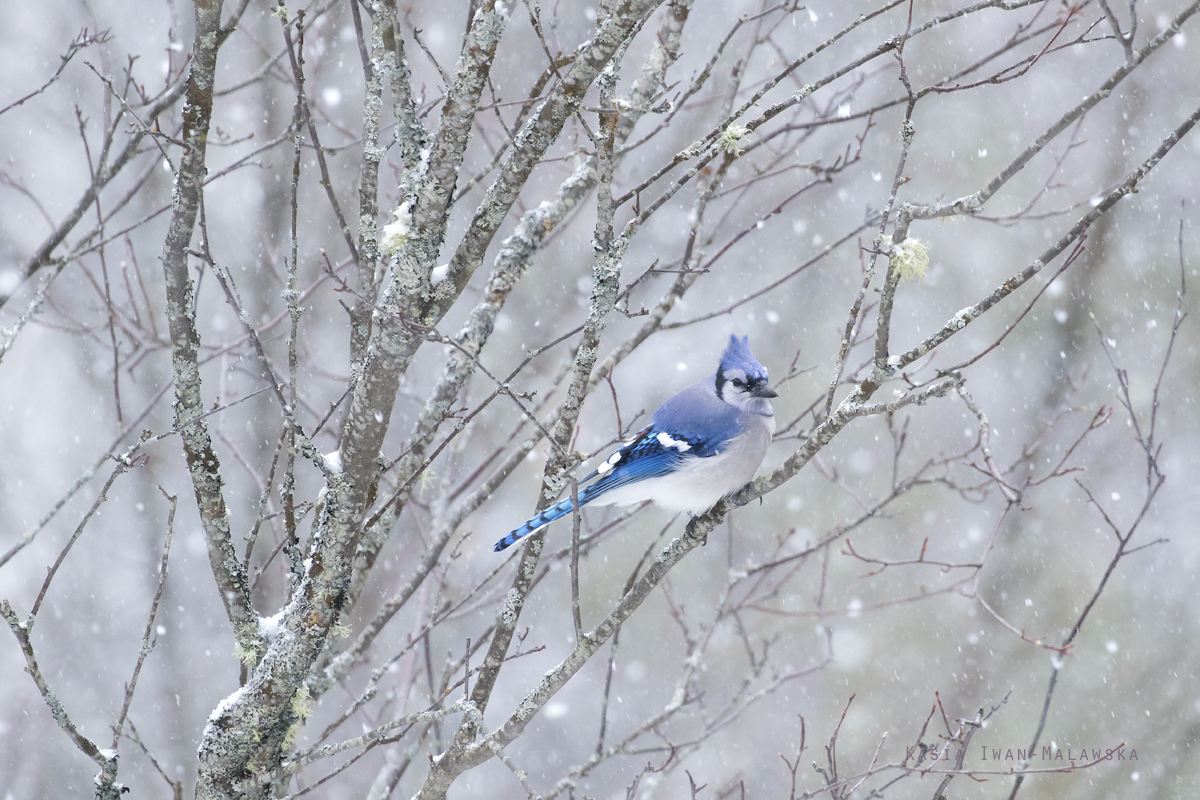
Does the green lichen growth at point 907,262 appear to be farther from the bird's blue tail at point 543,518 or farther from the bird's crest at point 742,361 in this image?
the bird's crest at point 742,361

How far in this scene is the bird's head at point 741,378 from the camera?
14.7ft

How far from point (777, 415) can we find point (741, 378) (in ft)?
21.4

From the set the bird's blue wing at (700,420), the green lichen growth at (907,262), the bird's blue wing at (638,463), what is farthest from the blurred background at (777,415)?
the green lichen growth at (907,262)

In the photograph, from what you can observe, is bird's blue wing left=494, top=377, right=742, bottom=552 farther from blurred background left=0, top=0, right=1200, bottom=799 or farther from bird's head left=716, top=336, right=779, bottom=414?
blurred background left=0, top=0, right=1200, bottom=799

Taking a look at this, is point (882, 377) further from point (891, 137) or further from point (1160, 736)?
point (891, 137)

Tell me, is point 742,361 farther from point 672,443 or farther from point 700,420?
point 672,443

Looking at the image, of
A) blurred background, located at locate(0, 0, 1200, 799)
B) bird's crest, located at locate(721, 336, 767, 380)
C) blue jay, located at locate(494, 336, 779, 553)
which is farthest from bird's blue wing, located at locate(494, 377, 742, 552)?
blurred background, located at locate(0, 0, 1200, 799)

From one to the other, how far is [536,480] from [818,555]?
3867 mm

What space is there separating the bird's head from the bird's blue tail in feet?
2.81

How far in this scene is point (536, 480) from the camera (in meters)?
11.1

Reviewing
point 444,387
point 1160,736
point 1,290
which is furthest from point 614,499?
point 1160,736

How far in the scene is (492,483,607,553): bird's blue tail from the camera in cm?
296

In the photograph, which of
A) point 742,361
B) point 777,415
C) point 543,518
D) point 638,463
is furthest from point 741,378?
point 777,415

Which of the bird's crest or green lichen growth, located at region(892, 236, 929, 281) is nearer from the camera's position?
green lichen growth, located at region(892, 236, 929, 281)
